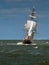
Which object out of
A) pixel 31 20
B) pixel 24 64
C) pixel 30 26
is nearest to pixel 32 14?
pixel 31 20

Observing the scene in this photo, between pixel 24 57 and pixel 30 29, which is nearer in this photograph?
pixel 24 57

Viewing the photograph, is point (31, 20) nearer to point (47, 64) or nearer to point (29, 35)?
point (29, 35)

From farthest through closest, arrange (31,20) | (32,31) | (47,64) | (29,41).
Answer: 1. (31,20)
2. (32,31)
3. (29,41)
4. (47,64)

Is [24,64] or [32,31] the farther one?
[32,31]

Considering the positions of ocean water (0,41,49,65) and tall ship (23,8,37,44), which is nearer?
ocean water (0,41,49,65)

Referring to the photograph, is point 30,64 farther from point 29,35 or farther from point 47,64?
point 29,35

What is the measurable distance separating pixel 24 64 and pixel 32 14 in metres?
125

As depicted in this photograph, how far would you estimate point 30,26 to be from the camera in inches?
5817

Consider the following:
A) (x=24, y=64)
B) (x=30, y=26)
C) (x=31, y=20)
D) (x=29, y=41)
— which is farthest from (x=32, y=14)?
(x=24, y=64)

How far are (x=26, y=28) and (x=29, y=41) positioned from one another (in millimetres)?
15152

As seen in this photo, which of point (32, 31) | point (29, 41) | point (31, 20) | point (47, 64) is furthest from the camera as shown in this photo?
point (31, 20)

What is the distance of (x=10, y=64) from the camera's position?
1612 inches

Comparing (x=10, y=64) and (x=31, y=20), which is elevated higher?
(x=31, y=20)

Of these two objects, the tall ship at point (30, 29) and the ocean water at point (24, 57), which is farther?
the tall ship at point (30, 29)
